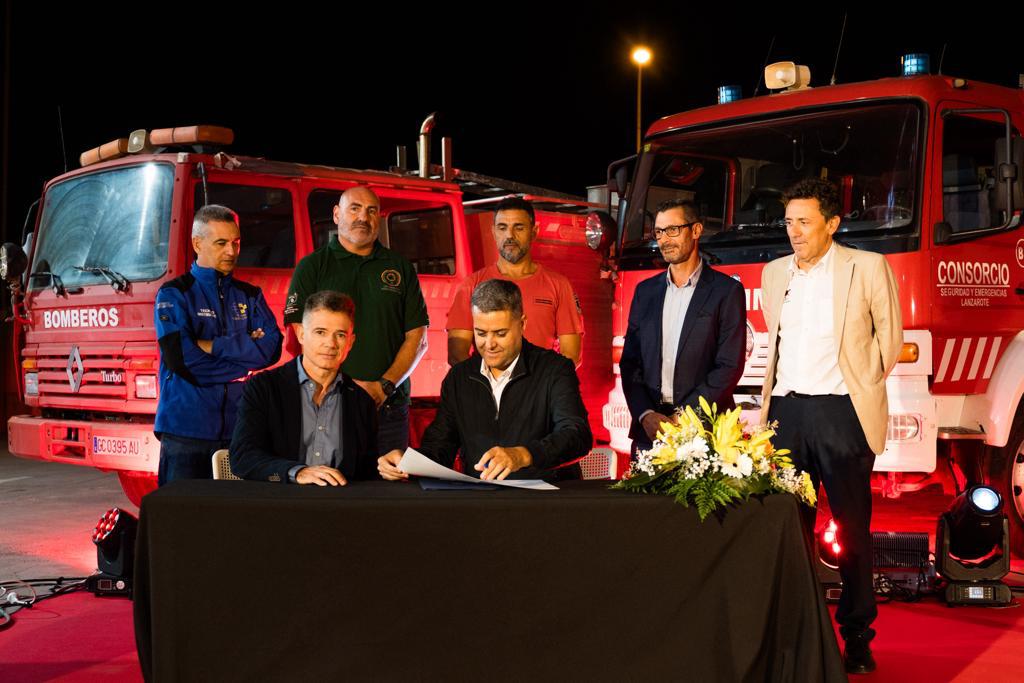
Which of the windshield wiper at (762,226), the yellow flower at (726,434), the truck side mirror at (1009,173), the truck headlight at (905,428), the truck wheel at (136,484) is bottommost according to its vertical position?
the truck wheel at (136,484)

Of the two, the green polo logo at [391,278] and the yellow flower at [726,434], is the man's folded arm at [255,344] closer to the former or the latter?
the green polo logo at [391,278]

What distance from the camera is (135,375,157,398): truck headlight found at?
24.7 ft

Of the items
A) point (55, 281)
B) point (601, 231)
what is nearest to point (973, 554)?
point (601, 231)

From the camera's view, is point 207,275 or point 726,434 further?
point 207,275

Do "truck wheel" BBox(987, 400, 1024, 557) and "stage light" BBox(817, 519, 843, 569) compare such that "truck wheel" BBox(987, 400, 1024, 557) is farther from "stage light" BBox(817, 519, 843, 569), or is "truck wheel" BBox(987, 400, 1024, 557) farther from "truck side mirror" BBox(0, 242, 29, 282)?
"truck side mirror" BBox(0, 242, 29, 282)

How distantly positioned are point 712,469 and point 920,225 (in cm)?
344

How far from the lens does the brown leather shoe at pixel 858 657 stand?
4887mm

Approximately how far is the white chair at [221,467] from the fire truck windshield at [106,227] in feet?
11.2

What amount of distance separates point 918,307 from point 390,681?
3989mm

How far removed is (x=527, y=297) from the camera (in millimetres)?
5980

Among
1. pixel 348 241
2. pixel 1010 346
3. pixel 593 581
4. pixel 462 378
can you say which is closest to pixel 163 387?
pixel 348 241

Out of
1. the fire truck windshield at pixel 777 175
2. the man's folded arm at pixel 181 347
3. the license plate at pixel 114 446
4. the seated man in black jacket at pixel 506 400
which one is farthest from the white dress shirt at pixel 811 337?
the license plate at pixel 114 446

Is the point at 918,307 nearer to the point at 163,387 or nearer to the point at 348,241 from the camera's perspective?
the point at 348,241

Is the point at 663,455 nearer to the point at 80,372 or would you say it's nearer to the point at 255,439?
the point at 255,439
